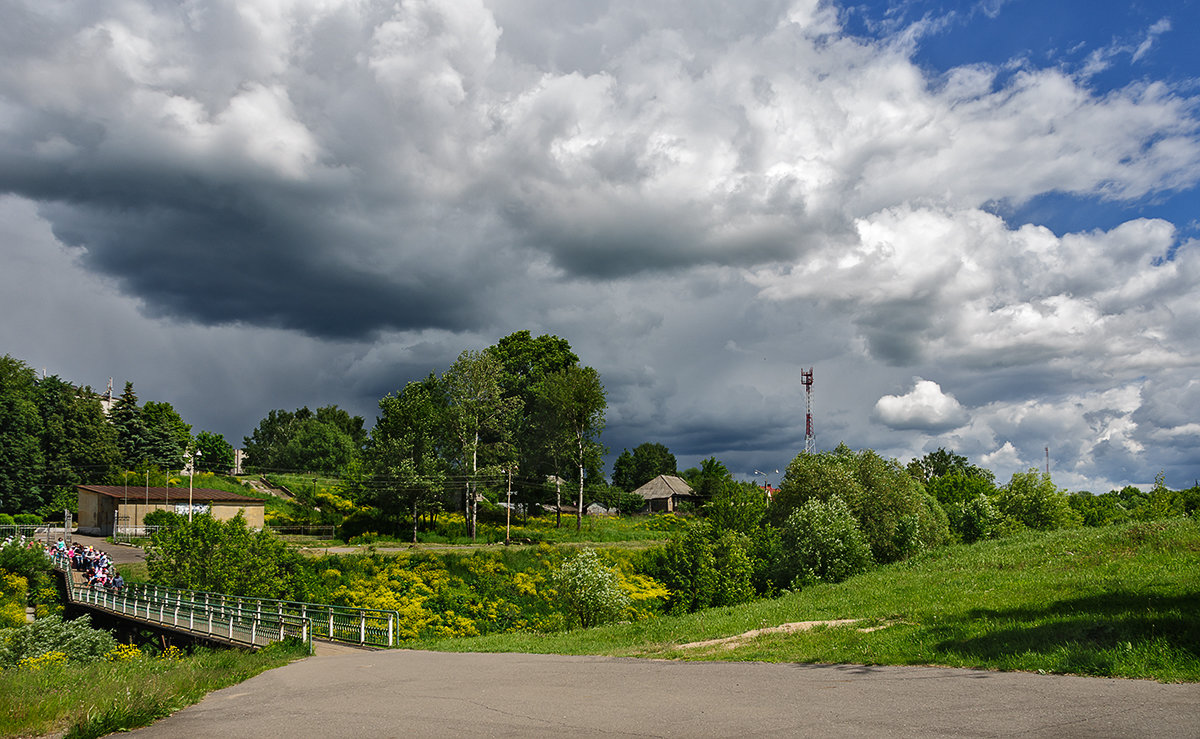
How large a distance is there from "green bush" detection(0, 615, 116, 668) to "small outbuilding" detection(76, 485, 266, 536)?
46.6 m

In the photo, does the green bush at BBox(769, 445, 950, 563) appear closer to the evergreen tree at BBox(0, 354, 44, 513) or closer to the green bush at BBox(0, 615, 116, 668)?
the green bush at BBox(0, 615, 116, 668)

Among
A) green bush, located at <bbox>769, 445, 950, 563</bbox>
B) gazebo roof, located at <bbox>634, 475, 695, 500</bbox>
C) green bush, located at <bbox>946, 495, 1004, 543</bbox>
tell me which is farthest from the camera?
gazebo roof, located at <bbox>634, 475, 695, 500</bbox>

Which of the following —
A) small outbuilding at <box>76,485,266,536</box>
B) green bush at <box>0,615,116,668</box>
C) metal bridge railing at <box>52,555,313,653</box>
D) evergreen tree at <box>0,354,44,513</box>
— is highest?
evergreen tree at <box>0,354,44,513</box>

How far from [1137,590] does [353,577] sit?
41.9m

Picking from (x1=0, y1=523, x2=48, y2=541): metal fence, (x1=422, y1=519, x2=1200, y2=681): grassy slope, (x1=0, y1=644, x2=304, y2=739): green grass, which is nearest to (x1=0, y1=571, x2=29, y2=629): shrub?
(x1=0, y1=644, x2=304, y2=739): green grass

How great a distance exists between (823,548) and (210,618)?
26.9 meters

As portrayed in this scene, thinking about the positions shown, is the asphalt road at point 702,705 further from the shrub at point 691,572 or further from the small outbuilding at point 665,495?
the small outbuilding at point 665,495

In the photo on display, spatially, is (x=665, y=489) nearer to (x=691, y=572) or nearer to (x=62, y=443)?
(x=691, y=572)

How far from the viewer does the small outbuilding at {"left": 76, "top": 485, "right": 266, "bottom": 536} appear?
226ft

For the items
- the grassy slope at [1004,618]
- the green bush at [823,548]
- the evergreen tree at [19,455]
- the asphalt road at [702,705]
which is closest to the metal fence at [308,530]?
the evergreen tree at [19,455]

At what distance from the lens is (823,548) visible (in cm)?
3725

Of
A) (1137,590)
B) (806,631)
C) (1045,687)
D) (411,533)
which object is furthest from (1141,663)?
(411,533)

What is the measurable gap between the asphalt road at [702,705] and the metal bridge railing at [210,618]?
34.9 ft

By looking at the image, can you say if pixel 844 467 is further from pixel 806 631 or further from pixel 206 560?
pixel 206 560
